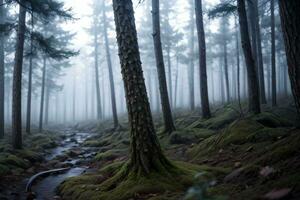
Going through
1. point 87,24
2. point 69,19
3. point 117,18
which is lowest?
point 117,18

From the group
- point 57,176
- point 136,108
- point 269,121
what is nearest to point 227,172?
point 136,108

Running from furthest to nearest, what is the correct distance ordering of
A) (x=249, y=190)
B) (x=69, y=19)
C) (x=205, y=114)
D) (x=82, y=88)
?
(x=82, y=88) → (x=69, y=19) → (x=205, y=114) → (x=249, y=190)

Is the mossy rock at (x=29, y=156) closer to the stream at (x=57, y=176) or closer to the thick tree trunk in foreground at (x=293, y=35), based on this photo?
the stream at (x=57, y=176)

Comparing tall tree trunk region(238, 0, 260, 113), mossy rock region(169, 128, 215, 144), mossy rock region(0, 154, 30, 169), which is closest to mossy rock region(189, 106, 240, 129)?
mossy rock region(169, 128, 215, 144)

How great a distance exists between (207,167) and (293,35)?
3367 millimetres

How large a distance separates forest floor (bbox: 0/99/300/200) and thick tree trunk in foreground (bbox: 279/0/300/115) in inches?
43.0

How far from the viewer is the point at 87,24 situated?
36.8 m

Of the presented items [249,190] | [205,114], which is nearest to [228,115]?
[205,114]

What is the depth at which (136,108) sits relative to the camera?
246 inches

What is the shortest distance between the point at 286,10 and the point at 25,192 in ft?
24.1

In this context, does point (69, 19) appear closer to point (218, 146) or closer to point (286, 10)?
point (218, 146)

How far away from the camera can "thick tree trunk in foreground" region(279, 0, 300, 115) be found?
15.5 feet

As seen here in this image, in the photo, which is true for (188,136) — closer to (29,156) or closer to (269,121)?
(269,121)

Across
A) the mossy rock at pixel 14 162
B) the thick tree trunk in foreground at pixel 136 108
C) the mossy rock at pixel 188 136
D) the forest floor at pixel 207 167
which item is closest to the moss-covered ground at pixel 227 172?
the forest floor at pixel 207 167
